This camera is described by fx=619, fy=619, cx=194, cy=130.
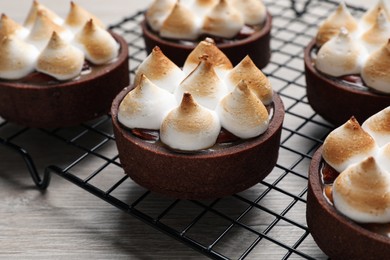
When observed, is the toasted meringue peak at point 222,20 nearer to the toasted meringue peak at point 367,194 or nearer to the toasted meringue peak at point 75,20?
the toasted meringue peak at point 75,20

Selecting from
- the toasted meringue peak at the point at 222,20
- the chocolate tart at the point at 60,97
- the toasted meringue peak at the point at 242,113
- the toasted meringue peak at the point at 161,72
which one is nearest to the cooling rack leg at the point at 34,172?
the chocolate tart at the point at 60,97

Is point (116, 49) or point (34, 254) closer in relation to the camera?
point (34, 254)

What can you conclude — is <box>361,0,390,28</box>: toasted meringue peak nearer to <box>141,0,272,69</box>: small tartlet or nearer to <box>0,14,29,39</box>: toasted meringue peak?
<box>141,0,272,69</box>: small tartlet

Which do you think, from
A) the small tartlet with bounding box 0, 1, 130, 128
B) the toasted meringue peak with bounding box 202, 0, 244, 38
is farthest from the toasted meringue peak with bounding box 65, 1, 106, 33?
the toasted meringue peak with bounding box 202, 0, 244, 38

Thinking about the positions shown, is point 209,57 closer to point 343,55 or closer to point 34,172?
point 343,55

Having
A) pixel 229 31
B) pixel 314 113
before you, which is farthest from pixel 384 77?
pixel 229 31

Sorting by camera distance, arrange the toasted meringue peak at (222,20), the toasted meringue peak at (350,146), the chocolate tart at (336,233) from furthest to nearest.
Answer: the toasted meringue peak at (222,20) < the toasted meringue peak at (350,146) < the chocolate tart at (336,233)

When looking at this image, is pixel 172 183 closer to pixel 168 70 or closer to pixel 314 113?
pixel 168 70
